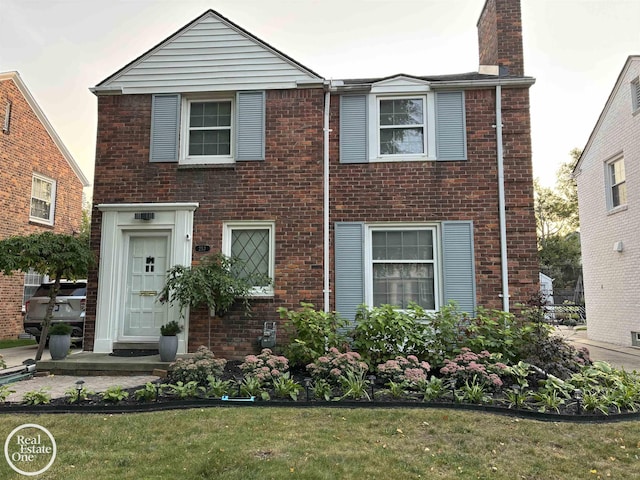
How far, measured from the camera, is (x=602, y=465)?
3518 millimetres

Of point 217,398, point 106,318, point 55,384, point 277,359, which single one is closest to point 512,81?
point 277,359

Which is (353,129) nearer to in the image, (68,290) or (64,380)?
(64,380)

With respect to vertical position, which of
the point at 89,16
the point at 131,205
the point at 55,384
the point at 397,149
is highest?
the point at 89,16

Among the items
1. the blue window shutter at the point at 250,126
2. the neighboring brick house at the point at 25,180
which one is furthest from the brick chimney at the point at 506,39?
the neighboring brick house at the point at 25,180

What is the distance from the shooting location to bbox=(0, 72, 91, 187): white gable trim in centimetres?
1329

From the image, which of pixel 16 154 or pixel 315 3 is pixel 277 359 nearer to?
pixel 315 3

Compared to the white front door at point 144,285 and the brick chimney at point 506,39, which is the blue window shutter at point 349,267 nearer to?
the white front door at point 144,285

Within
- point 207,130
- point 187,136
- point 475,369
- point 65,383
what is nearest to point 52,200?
point 187,136

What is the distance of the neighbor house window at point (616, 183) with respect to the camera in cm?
1238

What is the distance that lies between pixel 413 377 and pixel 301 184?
161 inches

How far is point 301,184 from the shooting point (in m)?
8.12

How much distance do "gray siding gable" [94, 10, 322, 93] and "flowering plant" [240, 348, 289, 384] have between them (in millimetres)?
5100

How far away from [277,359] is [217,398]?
1.08m

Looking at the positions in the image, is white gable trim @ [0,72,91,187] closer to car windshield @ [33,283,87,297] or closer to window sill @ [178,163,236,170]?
car windshield @ [33,283,87,297]
